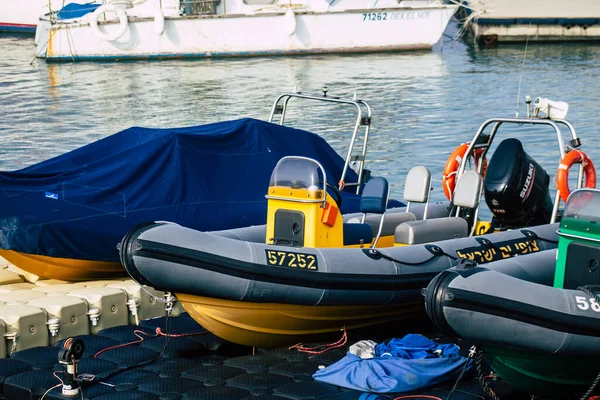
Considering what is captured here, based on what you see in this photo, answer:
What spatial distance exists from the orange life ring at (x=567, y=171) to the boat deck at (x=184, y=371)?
199 cm

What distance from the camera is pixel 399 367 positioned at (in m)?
6.29

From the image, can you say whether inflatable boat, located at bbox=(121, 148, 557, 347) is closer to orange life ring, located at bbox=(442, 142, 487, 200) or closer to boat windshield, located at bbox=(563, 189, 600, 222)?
orange life ring, located at bbox=(442, 142, 487, 200)

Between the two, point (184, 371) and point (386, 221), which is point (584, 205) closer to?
point (386, 221)

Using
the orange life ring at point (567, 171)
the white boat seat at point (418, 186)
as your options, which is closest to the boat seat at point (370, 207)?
the white boat seat at point (418, 186)

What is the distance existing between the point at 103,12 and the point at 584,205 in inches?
1074

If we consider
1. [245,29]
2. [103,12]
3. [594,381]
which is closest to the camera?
[594,381]

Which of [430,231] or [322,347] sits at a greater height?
[430,231]

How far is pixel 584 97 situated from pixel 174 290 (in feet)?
56.1

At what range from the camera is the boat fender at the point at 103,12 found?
3119cm

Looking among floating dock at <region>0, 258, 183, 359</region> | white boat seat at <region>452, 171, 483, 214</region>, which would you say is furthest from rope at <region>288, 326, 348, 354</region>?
white boat seat at <region>452, 171, 483, 214</region>

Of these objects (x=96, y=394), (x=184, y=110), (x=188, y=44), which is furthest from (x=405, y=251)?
(x=188, y=44)

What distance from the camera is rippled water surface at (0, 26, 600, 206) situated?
1803 centimetres

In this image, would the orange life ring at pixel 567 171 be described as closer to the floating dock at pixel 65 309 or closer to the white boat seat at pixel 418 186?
the white boat seat at pixel 418 186

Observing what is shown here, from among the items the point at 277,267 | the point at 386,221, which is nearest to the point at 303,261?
the point at 277,267
